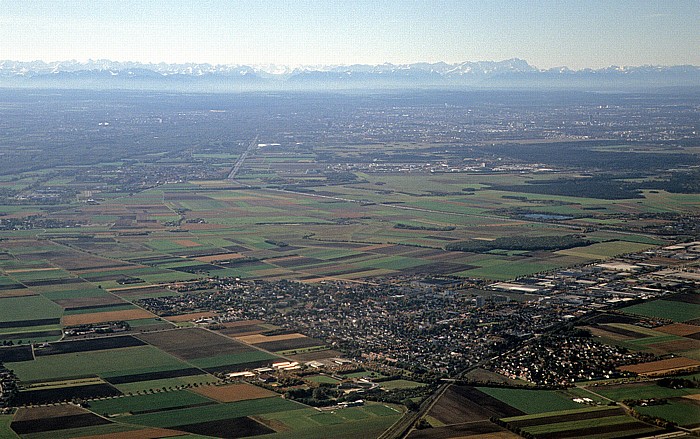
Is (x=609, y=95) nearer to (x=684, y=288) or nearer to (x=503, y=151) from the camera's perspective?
(x=503, y=151)

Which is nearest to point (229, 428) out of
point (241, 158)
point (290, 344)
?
point (290, 344)

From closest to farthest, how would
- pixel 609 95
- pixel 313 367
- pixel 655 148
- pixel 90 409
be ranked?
pixel 90 409 < pixel 313 367 < pixel 655 148 < pixel 609 95

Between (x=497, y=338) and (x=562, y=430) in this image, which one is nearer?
(x=562, y=430)

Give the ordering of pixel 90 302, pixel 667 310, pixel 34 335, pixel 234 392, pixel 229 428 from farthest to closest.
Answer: pixel 90 302 → pixel 667 310 → pixel 34 335 → pixel 234 392 → pixel 229 428

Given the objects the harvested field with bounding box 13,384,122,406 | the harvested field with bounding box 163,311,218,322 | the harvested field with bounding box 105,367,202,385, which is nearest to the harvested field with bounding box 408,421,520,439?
the harvested field with bounding box 105,367,202,385

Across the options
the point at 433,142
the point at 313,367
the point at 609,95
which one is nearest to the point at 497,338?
the point at 313,367

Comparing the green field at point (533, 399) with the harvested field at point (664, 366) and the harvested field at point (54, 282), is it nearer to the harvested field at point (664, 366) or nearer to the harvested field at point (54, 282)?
the harvested field at point (664, 366)

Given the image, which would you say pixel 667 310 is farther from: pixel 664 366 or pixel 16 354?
pixel 16 354

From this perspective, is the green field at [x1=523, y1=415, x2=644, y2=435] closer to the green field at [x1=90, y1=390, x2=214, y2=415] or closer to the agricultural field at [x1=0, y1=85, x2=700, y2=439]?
the agricultural field at [x1=0, y1=85, x2=700, y2=439]
